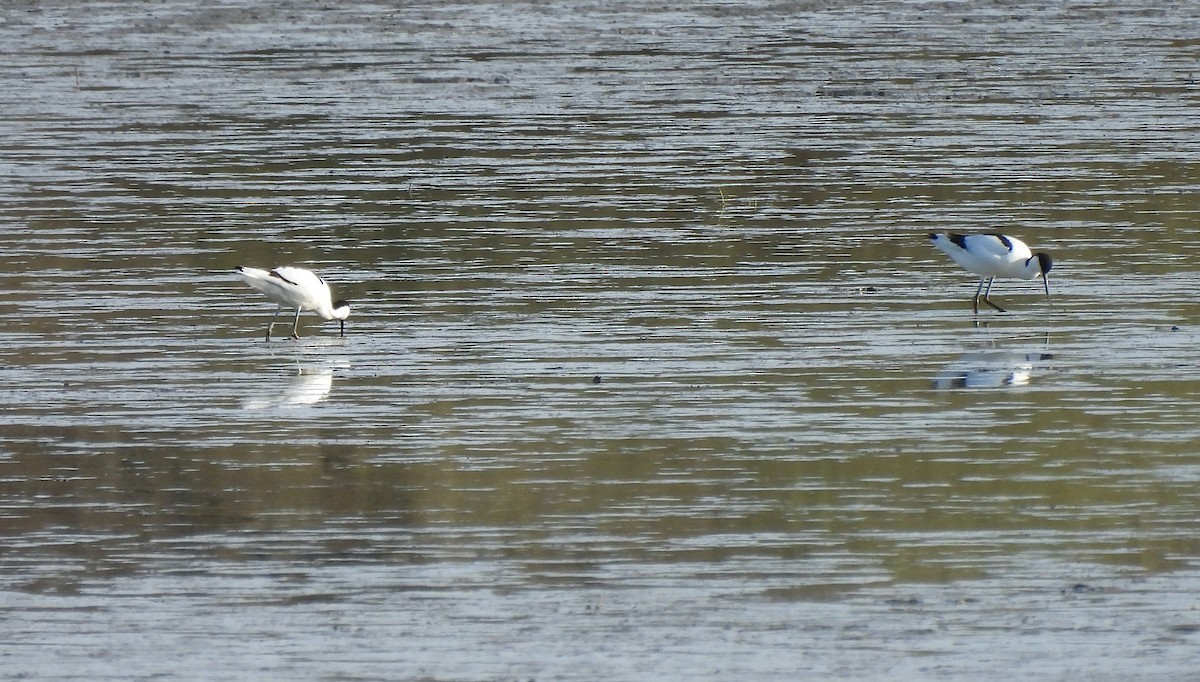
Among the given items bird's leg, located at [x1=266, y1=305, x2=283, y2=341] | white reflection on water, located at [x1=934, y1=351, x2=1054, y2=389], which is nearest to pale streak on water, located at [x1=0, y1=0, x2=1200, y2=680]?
white reflection on water, located at [x1=934, y1=351, x2=1054, y2=389]

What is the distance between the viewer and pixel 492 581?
7207 mm

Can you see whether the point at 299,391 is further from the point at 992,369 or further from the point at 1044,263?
the point at 1044,263

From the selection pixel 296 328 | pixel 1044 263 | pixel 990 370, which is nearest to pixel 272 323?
pixel 296 328

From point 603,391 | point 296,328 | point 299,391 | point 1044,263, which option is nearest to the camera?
point 603,391

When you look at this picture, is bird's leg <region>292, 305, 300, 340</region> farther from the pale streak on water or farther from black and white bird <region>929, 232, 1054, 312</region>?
black and white bird <region>929, 232, 1054, 312</region>

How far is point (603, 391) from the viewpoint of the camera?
10086 millimetres

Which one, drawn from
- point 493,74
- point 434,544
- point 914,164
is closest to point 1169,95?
point 914,164

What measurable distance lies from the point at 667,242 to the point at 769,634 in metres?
8.02

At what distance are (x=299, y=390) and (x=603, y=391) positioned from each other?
5.03ft

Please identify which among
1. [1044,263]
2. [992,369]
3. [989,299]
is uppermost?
[1044,263]

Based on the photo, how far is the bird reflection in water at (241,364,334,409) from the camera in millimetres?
10094

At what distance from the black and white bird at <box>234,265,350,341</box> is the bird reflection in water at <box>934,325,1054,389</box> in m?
3.52

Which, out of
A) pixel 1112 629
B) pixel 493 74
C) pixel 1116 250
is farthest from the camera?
pixel 493 74

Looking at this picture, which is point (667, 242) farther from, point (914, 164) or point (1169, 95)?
point (1169, 95)
